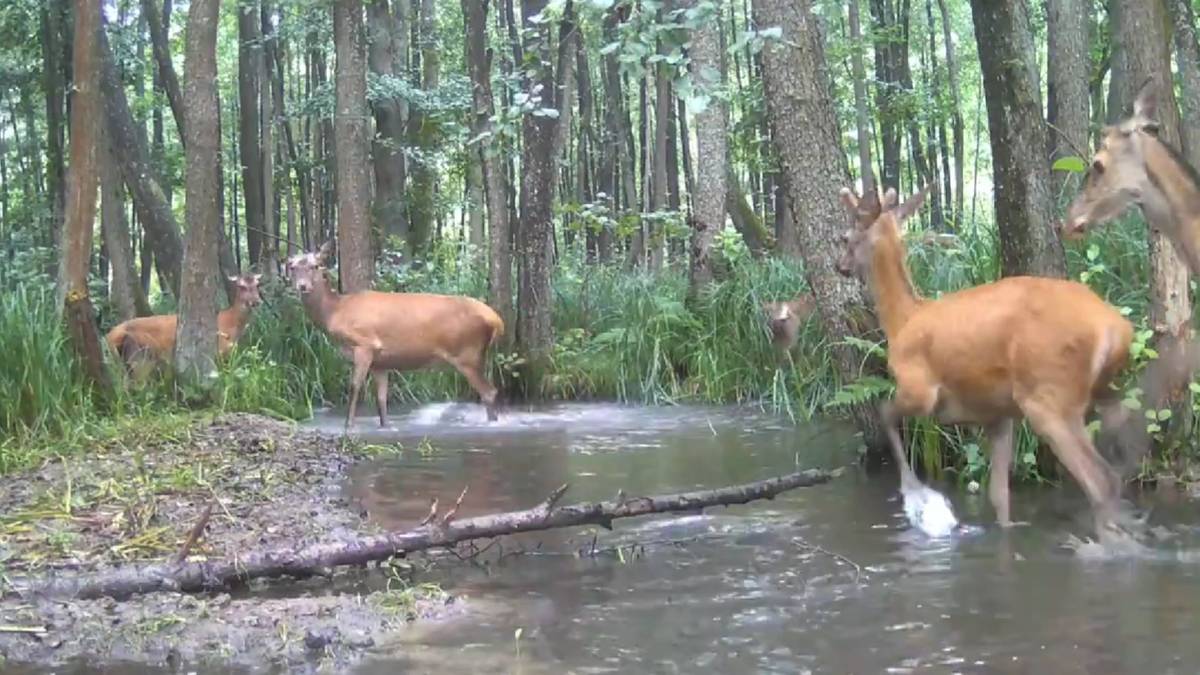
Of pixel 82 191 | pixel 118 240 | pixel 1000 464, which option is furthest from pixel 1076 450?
pixel 118 240

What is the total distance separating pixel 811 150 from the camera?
8.88 m

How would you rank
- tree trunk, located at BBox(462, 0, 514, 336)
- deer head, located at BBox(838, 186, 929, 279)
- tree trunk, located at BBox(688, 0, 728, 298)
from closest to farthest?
deer head, located at BBox(838, 186, 929, 279) → tree trunk, located at BBox(462, 0, 514, 336) → tree trunk, located at BBox(688, 0, 728, 298)

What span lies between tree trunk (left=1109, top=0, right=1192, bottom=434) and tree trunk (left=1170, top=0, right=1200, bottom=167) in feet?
7.50

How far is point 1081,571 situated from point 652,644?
224 centimetres

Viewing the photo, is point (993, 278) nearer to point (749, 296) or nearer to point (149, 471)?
point (749, 296)

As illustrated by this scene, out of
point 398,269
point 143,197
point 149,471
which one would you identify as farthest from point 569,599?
point 398,269

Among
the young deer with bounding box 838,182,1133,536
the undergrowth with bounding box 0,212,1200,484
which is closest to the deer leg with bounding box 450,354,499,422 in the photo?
the undergrowth with bounding box 0,212,1200,484

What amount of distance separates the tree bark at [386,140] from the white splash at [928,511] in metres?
13.6

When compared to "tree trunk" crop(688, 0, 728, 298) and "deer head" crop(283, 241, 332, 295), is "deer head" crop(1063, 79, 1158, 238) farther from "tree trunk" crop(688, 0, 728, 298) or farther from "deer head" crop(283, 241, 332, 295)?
"deer head" crop(283, 241, 332, 295)

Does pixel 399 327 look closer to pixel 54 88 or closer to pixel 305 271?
pixel 305 271

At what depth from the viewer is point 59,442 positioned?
873cm

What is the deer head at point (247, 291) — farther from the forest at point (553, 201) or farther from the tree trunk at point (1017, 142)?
the tree trunk at point (1017, 142)

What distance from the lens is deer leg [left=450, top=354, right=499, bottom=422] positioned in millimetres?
13906

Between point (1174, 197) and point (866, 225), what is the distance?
1.78 m
